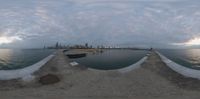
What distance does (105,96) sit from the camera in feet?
71.1

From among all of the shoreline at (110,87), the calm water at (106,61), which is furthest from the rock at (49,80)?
the calm water at (106,61)

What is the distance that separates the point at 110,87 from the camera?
25000 mm

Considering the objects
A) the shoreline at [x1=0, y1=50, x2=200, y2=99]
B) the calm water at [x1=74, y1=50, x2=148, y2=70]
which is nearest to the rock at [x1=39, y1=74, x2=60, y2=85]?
the shoreline at [x1=0, y1=50, x2=200, y2=99]

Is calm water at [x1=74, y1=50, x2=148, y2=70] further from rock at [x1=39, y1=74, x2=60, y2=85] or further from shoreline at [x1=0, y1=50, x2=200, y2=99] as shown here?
rock at [x1=39, y1=74, x2=60, y2=85]

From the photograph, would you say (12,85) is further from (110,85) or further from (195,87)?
(195,87)

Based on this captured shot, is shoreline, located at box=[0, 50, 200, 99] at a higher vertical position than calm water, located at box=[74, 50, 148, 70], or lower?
higher

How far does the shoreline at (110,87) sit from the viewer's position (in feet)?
72.2

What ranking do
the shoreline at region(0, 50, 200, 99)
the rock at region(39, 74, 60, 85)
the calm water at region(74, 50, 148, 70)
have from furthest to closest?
the calm water at region(74, 50, 148, 70)
the rock at region(39, 74, 60, 85)
the shoreline at region(0, 50, 200, 99)

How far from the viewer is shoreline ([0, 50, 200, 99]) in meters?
22.0

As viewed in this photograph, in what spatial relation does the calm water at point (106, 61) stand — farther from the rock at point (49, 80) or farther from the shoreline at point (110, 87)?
the rock at point (49, 80)

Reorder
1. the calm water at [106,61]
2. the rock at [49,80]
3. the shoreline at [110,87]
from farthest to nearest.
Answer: the calm water at [106,61], the rock at [49,80], the shoreline at [110,87]

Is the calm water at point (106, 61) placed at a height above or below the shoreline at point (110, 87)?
below

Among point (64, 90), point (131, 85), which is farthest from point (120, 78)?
point (64, 90)

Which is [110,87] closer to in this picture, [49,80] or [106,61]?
[49,80]
